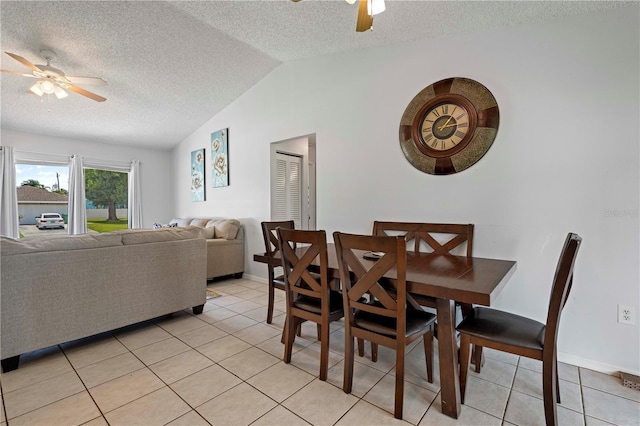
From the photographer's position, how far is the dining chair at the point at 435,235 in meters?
2.47

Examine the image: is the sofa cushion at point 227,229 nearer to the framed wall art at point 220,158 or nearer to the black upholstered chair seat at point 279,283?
the framed wall art at point 220,158

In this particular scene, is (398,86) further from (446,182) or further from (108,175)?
(108,175)

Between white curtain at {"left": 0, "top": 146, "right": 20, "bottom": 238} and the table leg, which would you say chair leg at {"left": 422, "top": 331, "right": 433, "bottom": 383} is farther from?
white curtain at {"left": 0, "top": 146, "right": 20, "bottom": 238}

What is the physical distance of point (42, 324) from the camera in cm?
205

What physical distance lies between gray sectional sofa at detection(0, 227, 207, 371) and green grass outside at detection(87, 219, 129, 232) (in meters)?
4.02

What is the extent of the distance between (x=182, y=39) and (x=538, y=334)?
4151 mm

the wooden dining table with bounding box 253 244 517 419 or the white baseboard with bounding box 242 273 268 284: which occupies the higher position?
the wooden dining table with bounding box 253 244 517 419

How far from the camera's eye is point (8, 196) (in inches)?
177

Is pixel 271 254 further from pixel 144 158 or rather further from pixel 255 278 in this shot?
pixel 144 158

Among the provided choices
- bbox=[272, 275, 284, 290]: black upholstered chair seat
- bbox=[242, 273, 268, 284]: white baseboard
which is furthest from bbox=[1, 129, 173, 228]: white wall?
bbox=[272, 275, 284, 290]: black upholstered chair seat

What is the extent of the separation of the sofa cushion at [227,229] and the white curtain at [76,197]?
2.83 meters

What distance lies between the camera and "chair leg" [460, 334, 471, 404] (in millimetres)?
1616

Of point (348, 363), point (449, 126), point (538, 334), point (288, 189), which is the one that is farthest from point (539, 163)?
point (288, 189)

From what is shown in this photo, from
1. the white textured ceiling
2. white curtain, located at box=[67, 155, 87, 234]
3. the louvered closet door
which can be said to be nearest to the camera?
the white textured ceiling
